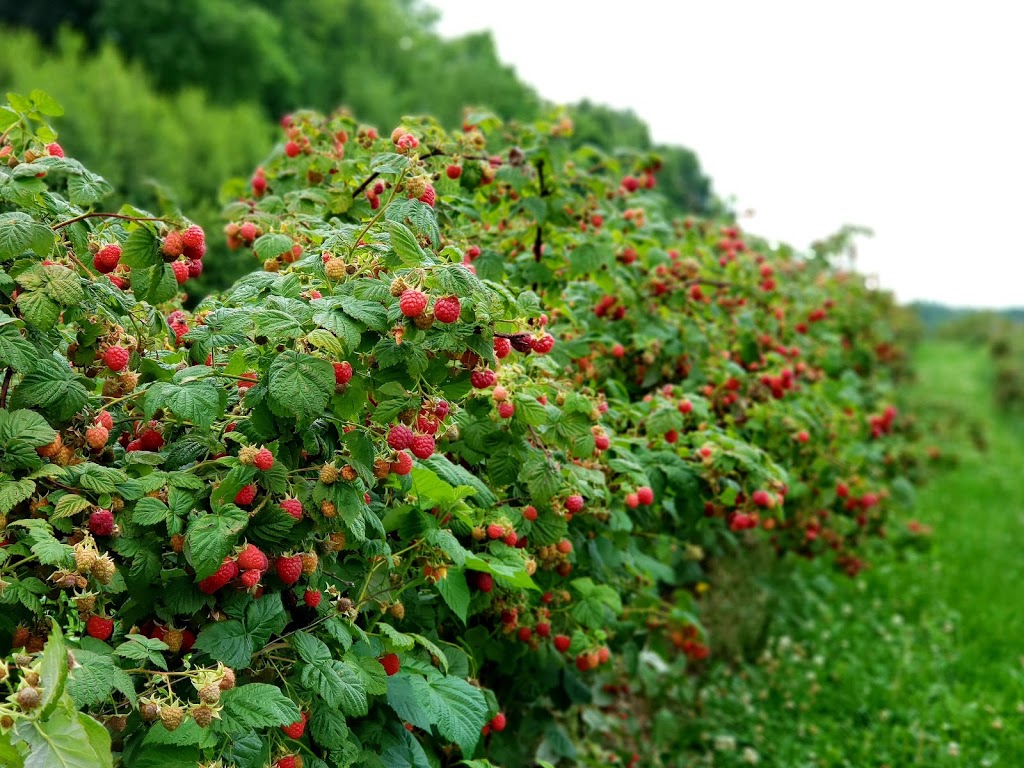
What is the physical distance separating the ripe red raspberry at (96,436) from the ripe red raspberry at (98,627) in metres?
0.30

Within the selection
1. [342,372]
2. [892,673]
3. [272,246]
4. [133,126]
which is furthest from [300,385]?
[133,126]

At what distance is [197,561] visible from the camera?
145cm

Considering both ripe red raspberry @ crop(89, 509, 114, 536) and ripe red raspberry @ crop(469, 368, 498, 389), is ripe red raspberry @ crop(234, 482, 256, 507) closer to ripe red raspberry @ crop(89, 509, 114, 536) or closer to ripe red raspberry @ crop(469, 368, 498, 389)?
ripe red raspberry @ crop(89, 509, 114, 536)

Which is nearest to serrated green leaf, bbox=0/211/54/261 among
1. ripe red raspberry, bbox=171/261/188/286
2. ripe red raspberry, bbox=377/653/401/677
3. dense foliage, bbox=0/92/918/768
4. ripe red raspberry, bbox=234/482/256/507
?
dense foliage, bbox=0/92/918/768

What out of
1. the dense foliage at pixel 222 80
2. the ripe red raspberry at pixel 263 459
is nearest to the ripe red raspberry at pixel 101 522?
the ripe red raspberry at pixel 263 459

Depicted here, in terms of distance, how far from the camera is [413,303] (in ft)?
4.91

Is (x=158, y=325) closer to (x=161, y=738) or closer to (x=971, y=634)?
(x=161, y=738)

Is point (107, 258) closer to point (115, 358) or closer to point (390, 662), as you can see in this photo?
point (115, 358)

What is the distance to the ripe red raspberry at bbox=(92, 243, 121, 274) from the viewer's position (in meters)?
1.74

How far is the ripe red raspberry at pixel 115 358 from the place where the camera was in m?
Answer: 1.69

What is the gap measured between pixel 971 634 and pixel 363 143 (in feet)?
15.3

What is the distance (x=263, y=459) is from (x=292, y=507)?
11 centimetres

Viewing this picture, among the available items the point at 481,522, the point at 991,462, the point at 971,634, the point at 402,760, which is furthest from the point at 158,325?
the point at 991,462

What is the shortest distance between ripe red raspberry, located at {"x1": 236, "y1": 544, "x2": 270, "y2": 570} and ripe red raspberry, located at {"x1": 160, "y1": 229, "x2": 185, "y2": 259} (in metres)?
0.53
